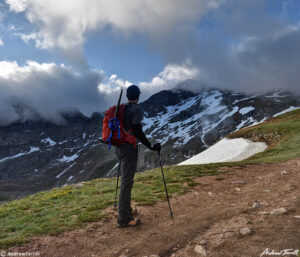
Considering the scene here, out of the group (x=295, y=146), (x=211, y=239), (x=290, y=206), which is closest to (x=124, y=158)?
(x=211, y=239)

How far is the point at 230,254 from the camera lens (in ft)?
16.0

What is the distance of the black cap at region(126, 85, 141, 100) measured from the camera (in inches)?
310

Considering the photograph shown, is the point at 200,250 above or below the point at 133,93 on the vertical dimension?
below

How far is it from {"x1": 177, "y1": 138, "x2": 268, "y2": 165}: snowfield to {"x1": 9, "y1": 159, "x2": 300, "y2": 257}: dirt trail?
102ft

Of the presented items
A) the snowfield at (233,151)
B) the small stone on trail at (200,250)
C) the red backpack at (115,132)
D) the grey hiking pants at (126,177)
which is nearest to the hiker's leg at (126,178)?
the grey hiking pants at (126,177)

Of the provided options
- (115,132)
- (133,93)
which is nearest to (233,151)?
(133,93)

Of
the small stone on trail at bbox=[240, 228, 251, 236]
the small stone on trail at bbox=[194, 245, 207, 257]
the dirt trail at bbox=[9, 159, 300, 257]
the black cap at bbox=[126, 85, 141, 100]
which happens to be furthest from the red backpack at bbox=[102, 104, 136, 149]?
the small stone on trail at bbox=[240, 228, 251, 236]

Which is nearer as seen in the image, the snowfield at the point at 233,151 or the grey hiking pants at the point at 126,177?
the grey hiking pants at the point at 126,177

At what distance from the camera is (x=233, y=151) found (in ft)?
136

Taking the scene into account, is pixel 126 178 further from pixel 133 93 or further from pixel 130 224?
pixel 133 93

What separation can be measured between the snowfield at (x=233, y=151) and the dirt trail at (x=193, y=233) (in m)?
31.0

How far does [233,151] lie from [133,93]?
37963mm

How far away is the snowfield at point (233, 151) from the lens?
3878 cm

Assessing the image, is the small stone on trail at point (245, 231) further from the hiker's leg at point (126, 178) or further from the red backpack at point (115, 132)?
the red backpack at point (115, 132)
